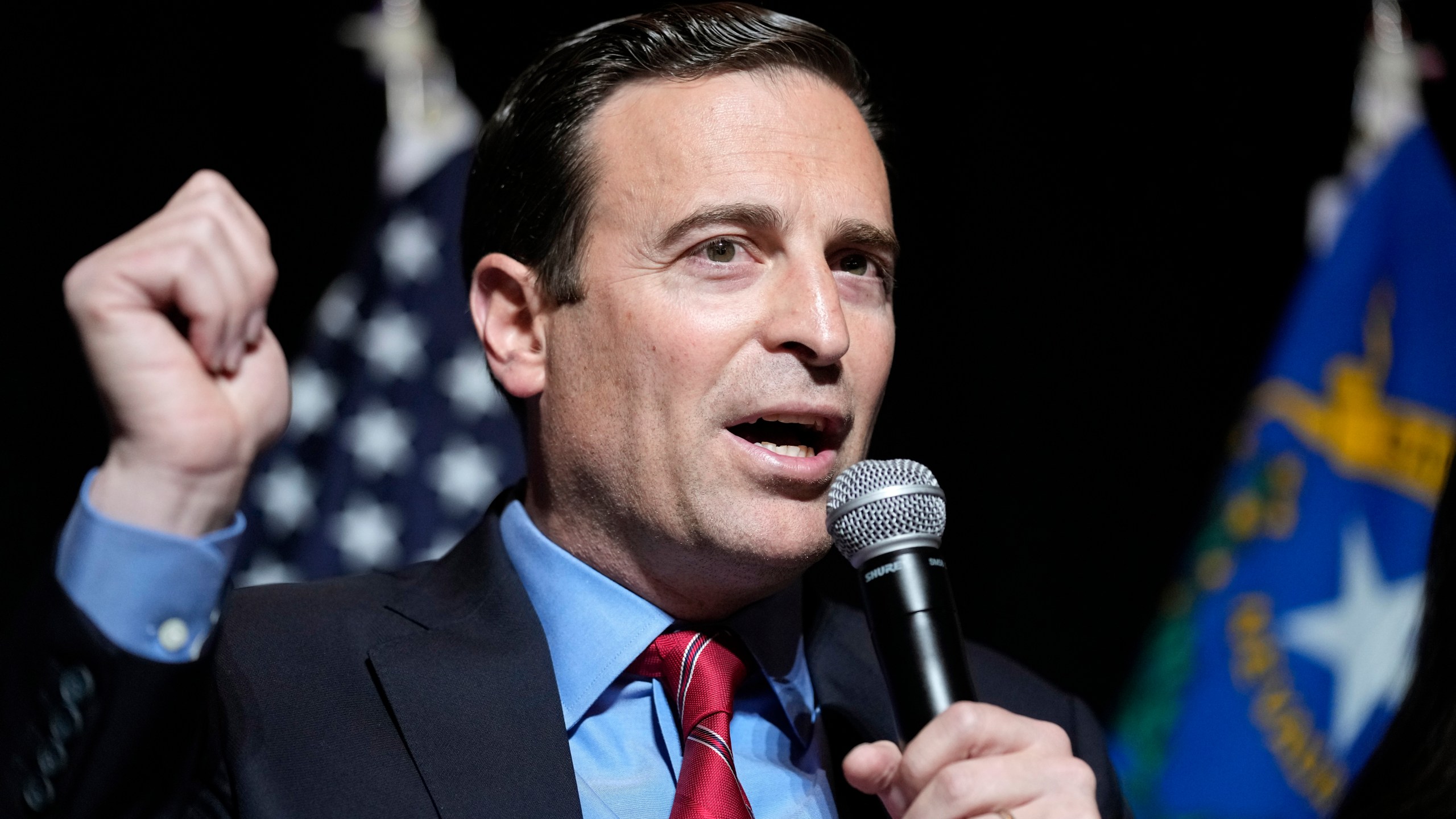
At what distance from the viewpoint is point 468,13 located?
3164 millimetres

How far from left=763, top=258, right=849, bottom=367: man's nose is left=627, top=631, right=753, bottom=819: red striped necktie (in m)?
0.40

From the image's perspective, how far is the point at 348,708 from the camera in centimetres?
153

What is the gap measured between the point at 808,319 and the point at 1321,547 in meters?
2.09

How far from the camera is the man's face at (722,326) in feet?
5.26

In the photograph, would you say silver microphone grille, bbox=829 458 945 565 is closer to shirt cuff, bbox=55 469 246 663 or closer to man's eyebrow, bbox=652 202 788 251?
man's eyebrow, bbox=652 202 788 251

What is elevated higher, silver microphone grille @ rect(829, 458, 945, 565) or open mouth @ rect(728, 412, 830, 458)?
silver microphone grille @ rect(829, 458, 945, 565)

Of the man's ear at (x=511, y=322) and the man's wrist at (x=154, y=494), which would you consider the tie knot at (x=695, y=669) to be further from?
the man's wrist at (x=154, y=494)

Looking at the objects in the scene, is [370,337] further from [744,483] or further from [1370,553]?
[1370,553]

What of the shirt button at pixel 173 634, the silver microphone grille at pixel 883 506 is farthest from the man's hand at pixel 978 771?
the shirt button at pixel 173 634

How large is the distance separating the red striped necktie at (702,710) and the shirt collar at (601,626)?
34 mm

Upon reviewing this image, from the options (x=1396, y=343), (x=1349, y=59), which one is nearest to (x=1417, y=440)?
(x=1396, y=343)

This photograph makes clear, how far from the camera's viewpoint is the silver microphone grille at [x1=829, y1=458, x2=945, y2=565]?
128cm

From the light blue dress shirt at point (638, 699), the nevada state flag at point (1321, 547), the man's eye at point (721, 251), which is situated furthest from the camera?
the nevada state flag at point (1321, 547)

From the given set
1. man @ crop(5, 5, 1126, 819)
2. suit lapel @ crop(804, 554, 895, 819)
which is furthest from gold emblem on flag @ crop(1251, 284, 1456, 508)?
suit lapel @ crop(804, 554, 895, 819)
